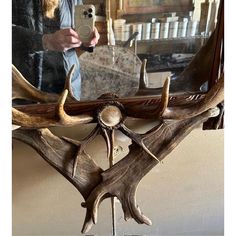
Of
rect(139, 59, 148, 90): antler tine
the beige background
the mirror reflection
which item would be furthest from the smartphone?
the beige background

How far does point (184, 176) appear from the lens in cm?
120

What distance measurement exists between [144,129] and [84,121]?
0.69 feet

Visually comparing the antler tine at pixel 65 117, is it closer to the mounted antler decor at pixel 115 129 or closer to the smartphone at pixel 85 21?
the mounted antler decor at pixel 115 129

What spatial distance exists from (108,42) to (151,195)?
0.46 m

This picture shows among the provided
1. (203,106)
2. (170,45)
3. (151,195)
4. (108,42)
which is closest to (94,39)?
(108,42)

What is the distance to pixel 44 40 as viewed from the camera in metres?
0.90

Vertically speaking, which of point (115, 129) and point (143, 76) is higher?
point (143, 76)

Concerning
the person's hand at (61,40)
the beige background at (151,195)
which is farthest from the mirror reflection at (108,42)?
the beige background at (151,195)

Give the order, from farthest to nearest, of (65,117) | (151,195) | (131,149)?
(151,195) → (131,149) → (65,117)

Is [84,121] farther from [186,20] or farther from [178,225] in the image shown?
[178,225]

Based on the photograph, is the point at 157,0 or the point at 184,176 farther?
the point at 184,176

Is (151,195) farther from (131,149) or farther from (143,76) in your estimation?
(143,76)

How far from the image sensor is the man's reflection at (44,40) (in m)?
0.88
